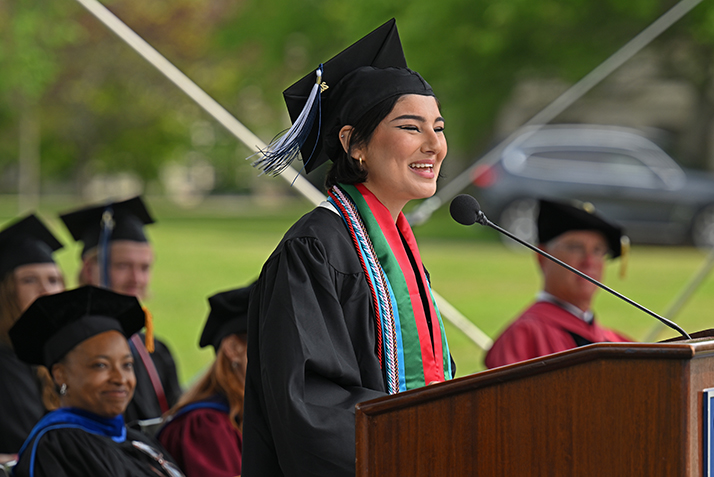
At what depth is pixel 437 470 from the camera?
1.66 metres

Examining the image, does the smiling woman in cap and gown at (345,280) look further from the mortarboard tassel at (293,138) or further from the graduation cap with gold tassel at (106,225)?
the graduation cap with gold tassel at (106,225)

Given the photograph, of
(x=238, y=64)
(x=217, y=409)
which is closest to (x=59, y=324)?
(x=217, y=409)

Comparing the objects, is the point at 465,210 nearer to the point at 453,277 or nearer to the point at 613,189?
the point at 453,277

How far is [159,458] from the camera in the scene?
11.8 feet

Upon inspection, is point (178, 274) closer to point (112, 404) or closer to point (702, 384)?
point (112, 404)

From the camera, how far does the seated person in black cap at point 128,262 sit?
485 centimetres

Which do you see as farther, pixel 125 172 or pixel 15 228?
pixel 125 172

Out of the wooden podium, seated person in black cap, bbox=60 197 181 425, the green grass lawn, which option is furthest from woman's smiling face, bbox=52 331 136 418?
the green grass lawn

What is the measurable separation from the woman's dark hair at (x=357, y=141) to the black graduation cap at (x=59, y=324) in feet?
5.37

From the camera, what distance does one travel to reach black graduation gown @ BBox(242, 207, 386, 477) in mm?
1823

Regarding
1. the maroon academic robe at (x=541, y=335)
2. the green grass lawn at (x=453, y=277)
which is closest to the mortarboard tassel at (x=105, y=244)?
the maroon academic robe at (x=541, y=335)

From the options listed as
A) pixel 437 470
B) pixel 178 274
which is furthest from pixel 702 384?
pixel 178 274

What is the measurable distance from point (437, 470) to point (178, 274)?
1565 centimetres

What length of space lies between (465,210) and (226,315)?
2.10 metres
